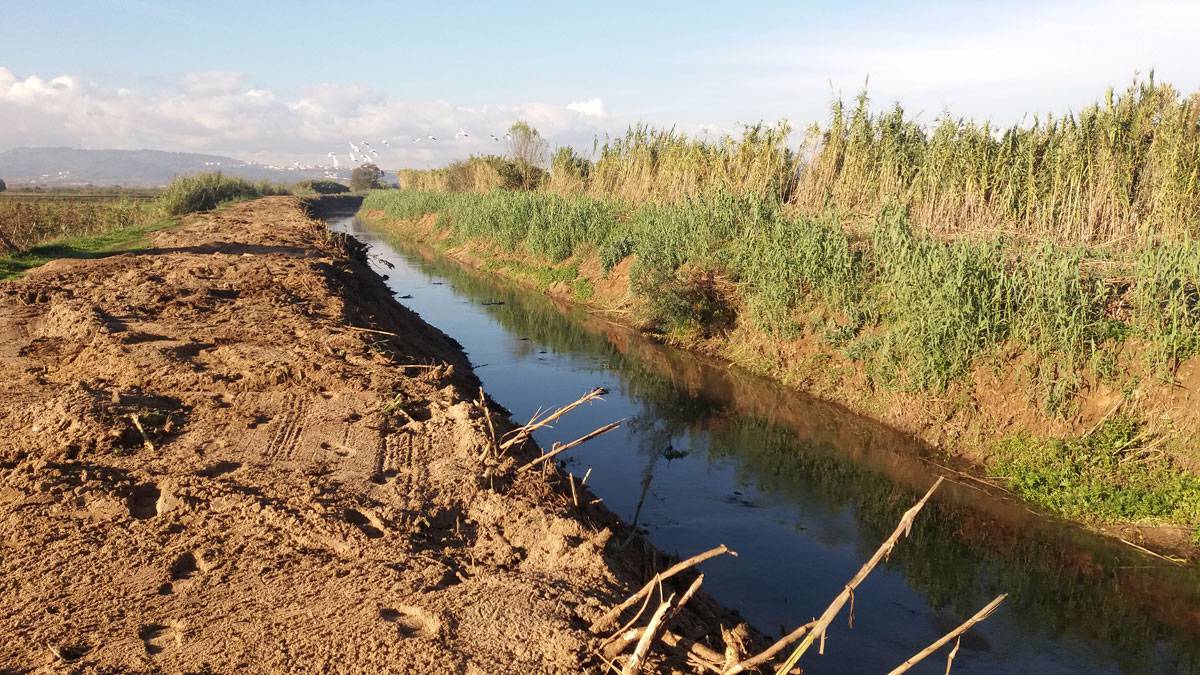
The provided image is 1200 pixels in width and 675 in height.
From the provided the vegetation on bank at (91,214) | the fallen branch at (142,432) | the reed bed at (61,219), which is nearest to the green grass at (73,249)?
the vegetation on bank at (91,214)

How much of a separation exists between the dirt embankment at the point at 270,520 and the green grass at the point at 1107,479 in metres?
4.48

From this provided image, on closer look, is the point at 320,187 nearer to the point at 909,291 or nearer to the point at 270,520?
the point at 909,291

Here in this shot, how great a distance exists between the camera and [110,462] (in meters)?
4.92

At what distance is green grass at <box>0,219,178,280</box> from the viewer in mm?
13164

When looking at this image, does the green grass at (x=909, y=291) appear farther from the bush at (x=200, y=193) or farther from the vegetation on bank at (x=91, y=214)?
the bush at (x=200, y=193)

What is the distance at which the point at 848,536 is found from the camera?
676 cm

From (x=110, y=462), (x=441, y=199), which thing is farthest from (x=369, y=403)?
(x=441, y=199)

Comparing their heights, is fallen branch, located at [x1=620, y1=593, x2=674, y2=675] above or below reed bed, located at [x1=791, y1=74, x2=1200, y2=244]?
below

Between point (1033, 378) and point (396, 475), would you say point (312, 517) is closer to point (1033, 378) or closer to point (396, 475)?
point (396, 475)

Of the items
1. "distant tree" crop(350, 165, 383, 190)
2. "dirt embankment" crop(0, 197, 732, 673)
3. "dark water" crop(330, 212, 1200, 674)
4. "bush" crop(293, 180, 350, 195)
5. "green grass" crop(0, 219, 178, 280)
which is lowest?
"dark water" crop(330, 212, 1200, 674)

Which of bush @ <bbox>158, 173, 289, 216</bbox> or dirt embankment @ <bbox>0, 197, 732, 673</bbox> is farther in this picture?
bush @ <bbox>158, 173, 289, 216</bbox>

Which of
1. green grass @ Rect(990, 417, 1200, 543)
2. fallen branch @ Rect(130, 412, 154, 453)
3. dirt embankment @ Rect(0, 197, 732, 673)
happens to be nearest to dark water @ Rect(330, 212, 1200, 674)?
green grass @ Rect(990, 417, 1200, 543)

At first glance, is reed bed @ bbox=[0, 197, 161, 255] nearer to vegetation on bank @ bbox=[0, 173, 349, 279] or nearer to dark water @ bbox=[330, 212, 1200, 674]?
vegetation on bank @ bbox=[0, 173, 349, 279]

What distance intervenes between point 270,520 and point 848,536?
4.58 meters
